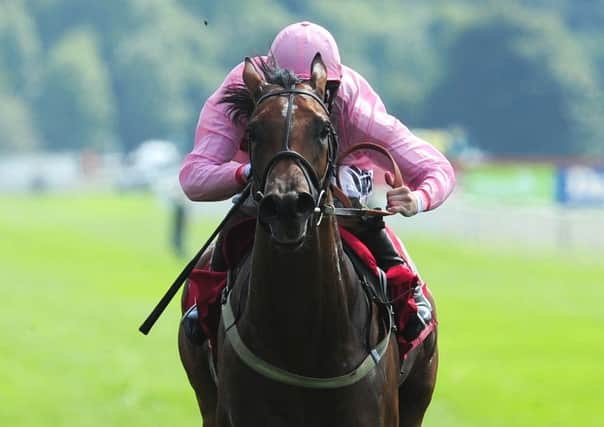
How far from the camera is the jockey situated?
5605mm

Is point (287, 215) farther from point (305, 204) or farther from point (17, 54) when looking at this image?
point (17, 54)

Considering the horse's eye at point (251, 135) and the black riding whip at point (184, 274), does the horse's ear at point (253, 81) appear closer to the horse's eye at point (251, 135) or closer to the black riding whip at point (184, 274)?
the horse's eye at point (251, 135)

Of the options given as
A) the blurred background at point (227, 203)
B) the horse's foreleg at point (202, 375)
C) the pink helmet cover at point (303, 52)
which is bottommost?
the horse's foreleg at point (202, 375)

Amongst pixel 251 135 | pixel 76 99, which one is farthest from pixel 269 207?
pixel 76 99

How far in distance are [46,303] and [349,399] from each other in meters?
13.6

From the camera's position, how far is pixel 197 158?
577cm

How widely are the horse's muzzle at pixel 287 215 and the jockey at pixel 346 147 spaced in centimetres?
77

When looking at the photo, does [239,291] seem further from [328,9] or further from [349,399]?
[328,9]

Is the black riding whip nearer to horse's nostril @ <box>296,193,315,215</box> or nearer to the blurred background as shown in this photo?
horse's nostril @ <box>296,193,315,215</box>

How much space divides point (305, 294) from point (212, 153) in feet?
2.84

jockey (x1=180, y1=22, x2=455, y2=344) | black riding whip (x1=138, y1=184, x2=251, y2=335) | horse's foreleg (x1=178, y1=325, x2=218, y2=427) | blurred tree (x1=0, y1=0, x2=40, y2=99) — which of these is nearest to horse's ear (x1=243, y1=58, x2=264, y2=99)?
jockey (x1=180, y1=22, x2=455, y2=344)

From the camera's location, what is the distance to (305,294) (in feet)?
16.9

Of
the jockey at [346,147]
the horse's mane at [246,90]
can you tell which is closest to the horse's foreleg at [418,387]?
the jockey at [346,147]

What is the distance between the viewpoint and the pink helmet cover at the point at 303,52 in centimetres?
566
